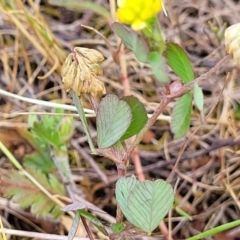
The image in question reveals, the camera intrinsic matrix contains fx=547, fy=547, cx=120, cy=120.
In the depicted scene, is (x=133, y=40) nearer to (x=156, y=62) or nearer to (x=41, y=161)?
(x=156, y=62)

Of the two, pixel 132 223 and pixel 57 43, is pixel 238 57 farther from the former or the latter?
pixel 57 43

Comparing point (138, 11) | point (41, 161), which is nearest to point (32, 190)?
point (41, 161)

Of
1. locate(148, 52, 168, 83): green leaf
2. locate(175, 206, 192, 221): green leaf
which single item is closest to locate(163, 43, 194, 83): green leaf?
locate(148, 52, 168, 83): green leaf

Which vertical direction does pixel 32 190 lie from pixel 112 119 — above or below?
below

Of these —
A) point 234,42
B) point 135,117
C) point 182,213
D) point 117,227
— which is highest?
point 234,42

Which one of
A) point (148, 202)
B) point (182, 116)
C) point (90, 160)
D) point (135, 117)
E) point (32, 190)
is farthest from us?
point (90, 160)

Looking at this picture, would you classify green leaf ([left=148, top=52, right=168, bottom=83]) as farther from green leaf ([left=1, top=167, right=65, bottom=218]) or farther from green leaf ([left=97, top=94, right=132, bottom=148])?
green leaf ([left=1, top=167, right=65, bottom=218])

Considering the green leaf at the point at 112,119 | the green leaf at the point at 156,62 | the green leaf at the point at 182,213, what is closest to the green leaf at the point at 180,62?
the green leaf at the point at 156,62

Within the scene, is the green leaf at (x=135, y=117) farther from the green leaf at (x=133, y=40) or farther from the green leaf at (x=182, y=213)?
the green leaf at (x=182, y=213)
